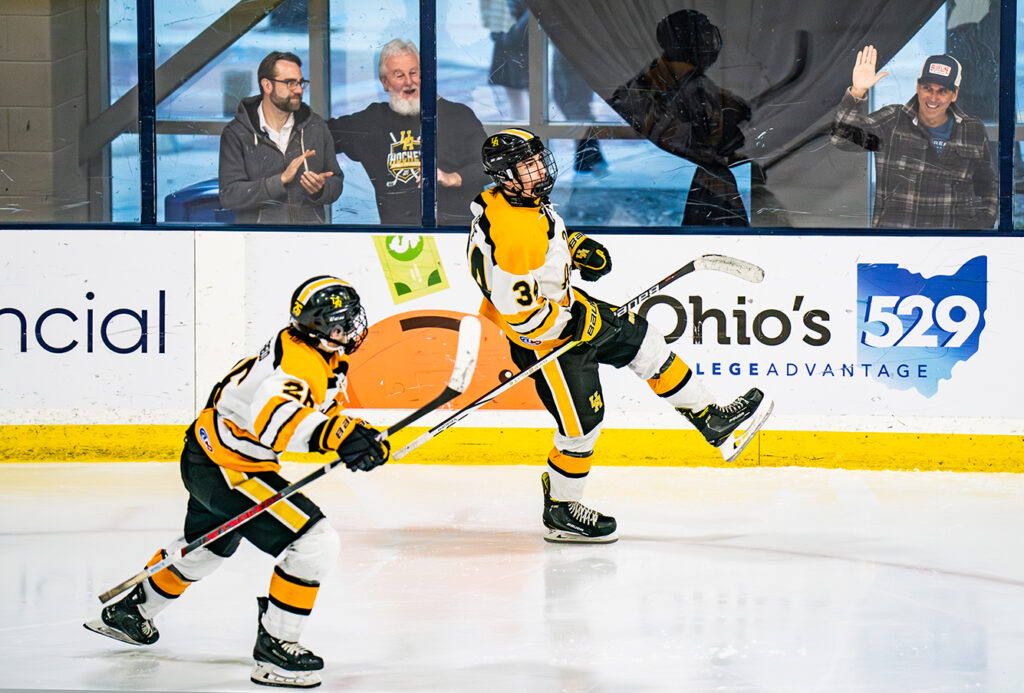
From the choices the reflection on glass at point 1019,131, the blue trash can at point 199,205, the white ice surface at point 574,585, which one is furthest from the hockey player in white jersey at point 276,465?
the reflection on glass at point 1019,131

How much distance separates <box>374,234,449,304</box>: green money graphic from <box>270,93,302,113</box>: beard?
649 millimetres

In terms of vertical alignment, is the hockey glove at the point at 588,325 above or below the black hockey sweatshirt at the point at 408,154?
below

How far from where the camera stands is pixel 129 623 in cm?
280

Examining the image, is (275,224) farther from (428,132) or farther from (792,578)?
(792,578)

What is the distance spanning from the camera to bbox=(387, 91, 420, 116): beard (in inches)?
202

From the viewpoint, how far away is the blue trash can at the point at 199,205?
202 inches

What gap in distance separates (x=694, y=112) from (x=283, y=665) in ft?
10.6

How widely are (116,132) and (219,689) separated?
127 inches

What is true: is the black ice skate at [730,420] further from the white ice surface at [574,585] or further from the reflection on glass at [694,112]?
the reflection on glass at [694,112]

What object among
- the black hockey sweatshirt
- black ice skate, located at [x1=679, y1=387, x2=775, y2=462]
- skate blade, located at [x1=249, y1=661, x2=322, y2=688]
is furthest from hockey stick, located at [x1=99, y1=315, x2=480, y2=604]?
the black hockey sweatshirt

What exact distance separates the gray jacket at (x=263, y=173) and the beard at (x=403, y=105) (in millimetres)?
334

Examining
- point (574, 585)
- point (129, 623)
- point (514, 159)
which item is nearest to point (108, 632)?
point (129, 623)

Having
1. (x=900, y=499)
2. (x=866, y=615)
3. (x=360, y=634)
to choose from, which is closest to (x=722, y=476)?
(x=900, y=499)

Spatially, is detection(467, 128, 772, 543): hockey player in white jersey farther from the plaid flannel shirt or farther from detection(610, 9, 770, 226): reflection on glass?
the plaid flannel shirt
